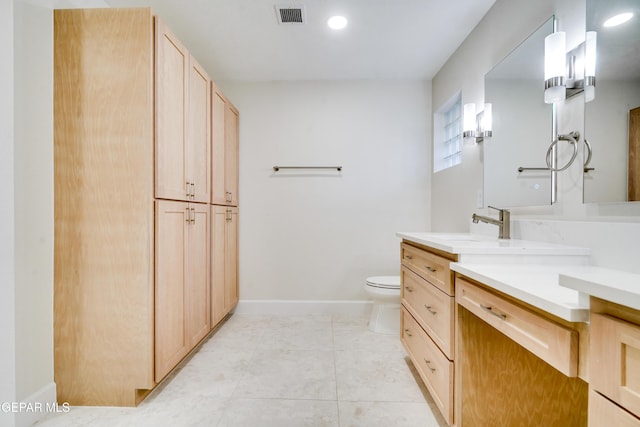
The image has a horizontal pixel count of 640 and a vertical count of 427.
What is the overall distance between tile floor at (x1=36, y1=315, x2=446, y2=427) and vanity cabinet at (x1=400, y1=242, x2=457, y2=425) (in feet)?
0.61

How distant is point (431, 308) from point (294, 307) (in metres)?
1.79

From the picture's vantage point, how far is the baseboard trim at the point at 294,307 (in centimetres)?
307

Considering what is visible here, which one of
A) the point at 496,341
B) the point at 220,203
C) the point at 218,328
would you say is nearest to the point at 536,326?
the point at 496,341

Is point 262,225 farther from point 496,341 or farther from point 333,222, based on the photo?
point 496,341

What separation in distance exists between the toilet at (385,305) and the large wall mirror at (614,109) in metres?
1.50

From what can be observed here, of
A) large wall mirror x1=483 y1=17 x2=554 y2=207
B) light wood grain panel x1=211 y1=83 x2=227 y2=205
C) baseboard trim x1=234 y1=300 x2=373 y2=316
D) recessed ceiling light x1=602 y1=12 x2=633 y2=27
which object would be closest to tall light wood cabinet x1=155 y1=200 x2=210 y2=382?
light wood grain panel x1=211 y1=83 x2=227 y2=205

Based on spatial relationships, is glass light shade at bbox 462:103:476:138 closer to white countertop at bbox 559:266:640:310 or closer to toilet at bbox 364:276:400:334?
toilet at bbox 364:276:400:334

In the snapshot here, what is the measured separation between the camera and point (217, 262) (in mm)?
2498

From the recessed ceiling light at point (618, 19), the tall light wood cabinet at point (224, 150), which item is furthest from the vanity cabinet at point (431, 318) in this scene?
the tall light wood cabinet at point (224, 150)

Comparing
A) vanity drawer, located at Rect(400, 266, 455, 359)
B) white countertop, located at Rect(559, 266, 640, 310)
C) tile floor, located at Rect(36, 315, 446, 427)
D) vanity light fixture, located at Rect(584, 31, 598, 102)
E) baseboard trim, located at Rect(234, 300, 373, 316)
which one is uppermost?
vanity light fixture, located at Rect(584, 31, 598, 102)

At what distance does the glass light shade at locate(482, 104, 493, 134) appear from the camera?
194 cm

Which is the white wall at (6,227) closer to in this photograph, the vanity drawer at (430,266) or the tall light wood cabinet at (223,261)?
the tall light wood cabinet at (223,261)

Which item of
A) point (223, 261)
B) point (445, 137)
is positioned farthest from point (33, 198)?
point (445, 137)

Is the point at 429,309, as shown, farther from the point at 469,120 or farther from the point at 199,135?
the point at 199,135
